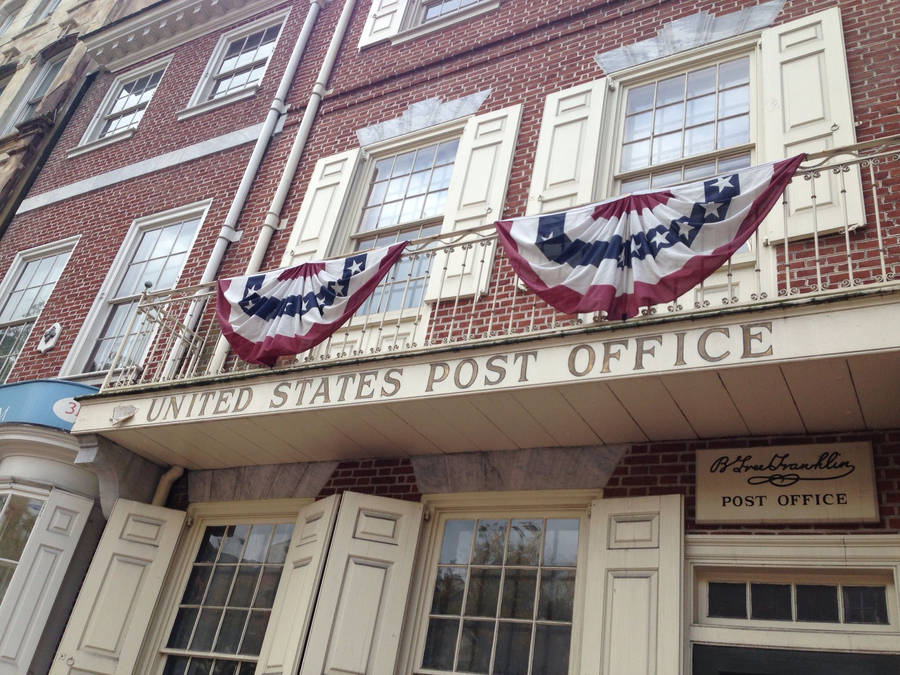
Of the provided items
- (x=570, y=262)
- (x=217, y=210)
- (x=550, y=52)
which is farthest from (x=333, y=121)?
(x=570, y=262)

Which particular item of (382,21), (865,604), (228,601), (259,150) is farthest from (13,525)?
(382,21)

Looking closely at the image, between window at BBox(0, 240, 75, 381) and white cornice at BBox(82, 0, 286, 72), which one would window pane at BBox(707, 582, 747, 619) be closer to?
window at BBox(0, 240, 75, 381)

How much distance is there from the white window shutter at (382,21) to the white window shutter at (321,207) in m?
1.92

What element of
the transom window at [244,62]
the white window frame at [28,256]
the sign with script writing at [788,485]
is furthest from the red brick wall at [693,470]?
the white window frame at [28,256]

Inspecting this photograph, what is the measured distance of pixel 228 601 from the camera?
21.5 feet

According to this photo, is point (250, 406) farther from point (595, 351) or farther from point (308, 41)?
point (308, 41)

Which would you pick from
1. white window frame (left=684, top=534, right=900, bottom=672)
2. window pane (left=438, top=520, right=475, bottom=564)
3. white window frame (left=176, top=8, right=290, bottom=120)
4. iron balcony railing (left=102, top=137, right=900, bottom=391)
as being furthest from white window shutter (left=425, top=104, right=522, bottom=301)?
white window frame (left=176, top=8, right=290, bottom=120)

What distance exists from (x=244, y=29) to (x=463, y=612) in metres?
9.68

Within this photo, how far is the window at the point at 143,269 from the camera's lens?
929cm

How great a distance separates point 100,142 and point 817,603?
11190mm

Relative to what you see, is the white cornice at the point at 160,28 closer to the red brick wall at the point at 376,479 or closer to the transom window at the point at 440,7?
the transom window at the point at 440,7

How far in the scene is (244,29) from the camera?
12.0 m

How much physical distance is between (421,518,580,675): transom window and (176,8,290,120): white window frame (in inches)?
290

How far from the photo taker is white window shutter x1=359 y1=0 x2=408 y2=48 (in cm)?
972
